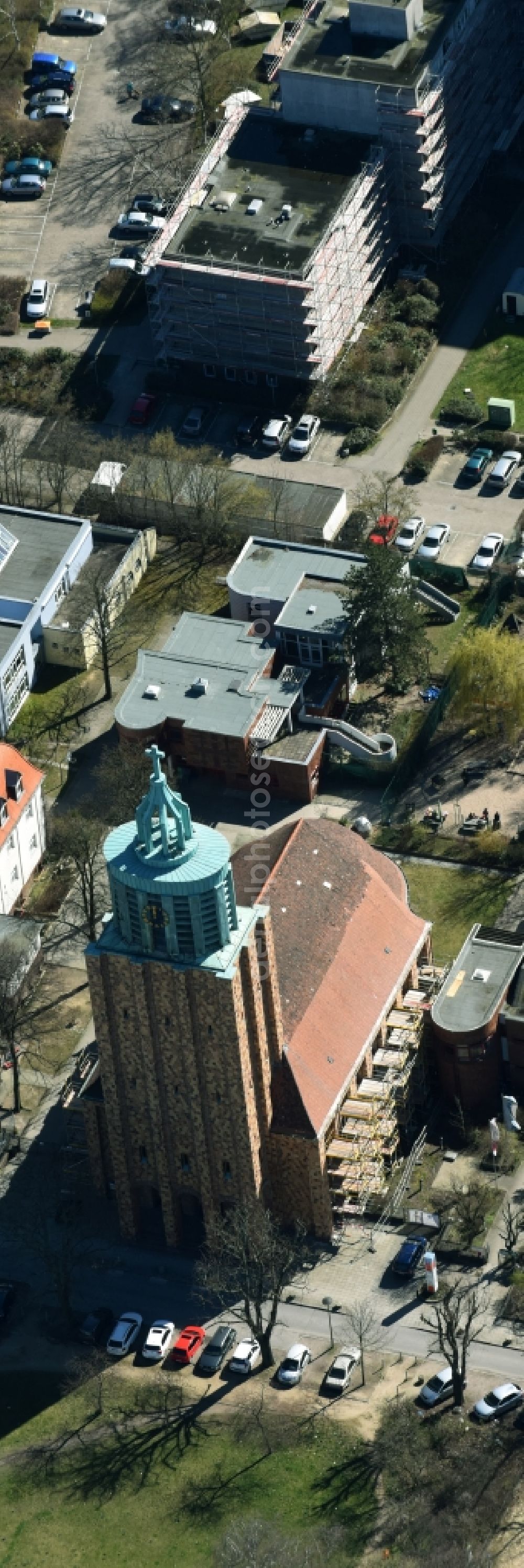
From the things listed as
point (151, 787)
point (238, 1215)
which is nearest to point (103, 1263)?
point (238, 1215)

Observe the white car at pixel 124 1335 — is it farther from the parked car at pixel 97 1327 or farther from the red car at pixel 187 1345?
the red car at pixel 187 1345

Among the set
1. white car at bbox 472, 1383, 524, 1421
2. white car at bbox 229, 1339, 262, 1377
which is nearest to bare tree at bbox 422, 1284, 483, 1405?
white car at bbox 472, 1383, 524, 1421

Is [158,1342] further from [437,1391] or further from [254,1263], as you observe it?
[437,1391]

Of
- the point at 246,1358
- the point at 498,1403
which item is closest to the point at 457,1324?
the point at 498,1403

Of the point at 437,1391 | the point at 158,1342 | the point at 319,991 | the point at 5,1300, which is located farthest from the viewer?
the point at 319,991

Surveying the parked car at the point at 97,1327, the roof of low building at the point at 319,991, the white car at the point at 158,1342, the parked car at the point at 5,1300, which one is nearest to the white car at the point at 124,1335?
the parked car at the point at 97,1327

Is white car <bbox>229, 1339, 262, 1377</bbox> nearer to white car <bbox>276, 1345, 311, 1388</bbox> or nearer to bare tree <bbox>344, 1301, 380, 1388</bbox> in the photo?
white car <bbox>276, 1345, 311, 1388</bbox>
